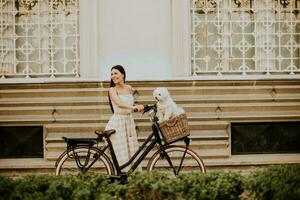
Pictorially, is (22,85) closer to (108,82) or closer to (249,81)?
(108,82)

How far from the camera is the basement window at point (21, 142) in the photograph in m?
11.5

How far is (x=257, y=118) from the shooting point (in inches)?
452

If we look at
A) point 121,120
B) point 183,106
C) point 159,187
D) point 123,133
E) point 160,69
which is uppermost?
point 160,69

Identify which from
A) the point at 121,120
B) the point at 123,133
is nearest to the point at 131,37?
the point at 121,120

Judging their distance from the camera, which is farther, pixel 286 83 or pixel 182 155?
pixel 286 83

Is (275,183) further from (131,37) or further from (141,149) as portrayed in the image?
(131,37)

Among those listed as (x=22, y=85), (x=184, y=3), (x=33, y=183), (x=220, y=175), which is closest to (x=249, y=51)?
(x=184, y=3)

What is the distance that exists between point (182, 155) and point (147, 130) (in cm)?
174

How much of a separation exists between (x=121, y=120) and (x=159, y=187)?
3191 mm

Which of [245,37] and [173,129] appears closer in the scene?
[173,129]

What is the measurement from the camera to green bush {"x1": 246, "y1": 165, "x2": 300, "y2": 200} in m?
6.76

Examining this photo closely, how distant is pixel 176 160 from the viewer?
9.73 meters

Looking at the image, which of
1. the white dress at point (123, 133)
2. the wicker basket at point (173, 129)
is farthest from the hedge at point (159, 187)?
the white dress at point (123, 133)

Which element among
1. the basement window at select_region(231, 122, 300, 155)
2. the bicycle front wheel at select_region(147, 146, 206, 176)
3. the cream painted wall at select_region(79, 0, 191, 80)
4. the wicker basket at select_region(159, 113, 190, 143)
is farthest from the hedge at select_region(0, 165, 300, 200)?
the cream painted wall at select_region(79, 0, 191, 80)
